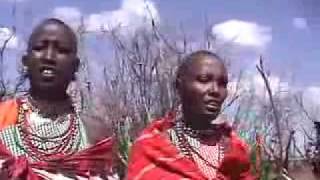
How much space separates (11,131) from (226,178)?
1021mm

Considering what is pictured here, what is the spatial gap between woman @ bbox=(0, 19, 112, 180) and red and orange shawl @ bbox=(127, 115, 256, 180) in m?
0.15

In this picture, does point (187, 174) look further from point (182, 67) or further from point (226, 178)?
point (182, 67)

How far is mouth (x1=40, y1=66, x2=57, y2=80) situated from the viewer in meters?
3.31

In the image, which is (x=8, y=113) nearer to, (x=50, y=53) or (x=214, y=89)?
(x=50, y=53)

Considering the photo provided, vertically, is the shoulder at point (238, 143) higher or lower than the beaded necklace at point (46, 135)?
lower

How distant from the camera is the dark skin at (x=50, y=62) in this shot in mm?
3314

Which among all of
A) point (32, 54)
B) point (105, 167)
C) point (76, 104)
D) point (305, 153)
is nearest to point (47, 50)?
point (32, 54)

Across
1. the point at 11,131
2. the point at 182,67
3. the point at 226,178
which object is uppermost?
the point at 182,67

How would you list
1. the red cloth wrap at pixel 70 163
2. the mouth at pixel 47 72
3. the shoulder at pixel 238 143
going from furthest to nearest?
the shoulder at pixel 238 143 < the mouth at pixel 47 72 < the red cloth wrap at pixel 70 163

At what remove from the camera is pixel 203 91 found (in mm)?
3455

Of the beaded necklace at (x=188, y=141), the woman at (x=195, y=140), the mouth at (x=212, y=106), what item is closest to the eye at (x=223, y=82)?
the woman at (x=195, y=140)

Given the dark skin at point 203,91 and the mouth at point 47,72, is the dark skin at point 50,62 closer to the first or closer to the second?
the mouth at point 47,72

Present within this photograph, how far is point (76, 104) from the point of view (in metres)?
3.51


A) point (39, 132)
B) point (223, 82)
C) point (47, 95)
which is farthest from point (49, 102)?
point (223, 82)
